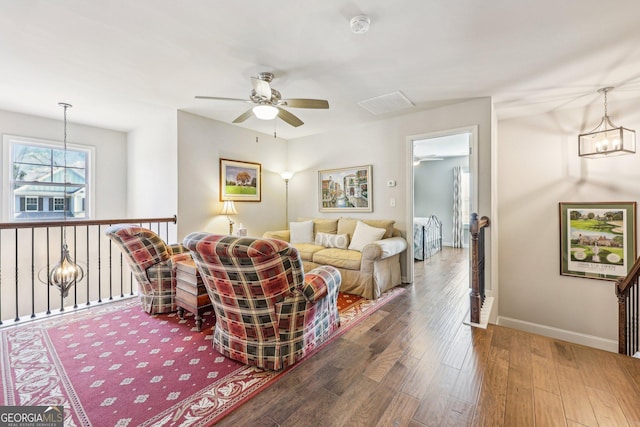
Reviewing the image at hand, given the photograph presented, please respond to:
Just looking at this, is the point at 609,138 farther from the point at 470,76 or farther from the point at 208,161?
the point at 208,161

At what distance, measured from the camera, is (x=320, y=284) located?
6.94ft

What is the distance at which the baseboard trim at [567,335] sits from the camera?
3.69 metres

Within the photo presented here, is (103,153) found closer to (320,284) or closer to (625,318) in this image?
(320,284)

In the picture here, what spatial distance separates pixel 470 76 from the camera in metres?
2.87

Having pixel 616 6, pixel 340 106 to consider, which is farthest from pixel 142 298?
pixel 616 6

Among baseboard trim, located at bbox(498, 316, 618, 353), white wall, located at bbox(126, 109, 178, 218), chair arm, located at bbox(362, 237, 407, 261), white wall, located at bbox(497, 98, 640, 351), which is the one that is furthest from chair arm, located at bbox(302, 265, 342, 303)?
baseboard trim, located at bbox(498, 316, 618, 353)

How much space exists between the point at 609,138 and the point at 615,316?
240 centimetres

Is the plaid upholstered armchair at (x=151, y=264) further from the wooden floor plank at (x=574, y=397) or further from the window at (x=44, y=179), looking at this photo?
the wooden floor plank at (x=574, y=397)

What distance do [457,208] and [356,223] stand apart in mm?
4558

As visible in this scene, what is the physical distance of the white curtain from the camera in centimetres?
745

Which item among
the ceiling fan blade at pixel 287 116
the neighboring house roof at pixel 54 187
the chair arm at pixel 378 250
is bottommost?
the chair arm at pixel 378 250

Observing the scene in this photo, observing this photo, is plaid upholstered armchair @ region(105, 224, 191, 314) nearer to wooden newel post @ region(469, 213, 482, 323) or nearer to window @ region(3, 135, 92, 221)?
window @ region(3, 135, 92, 221)

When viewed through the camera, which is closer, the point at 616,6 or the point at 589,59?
the point at 616,6

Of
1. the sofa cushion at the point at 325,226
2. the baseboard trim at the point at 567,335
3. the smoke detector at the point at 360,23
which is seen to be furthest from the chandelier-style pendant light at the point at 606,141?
the sofa cushion at the point at 325,226
